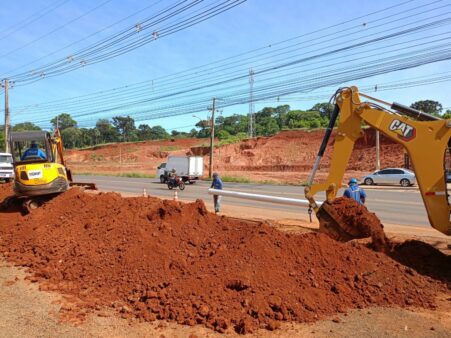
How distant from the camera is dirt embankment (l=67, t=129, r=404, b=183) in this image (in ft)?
156

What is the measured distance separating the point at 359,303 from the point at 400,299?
59 cm

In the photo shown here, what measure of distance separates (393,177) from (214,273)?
29956mm

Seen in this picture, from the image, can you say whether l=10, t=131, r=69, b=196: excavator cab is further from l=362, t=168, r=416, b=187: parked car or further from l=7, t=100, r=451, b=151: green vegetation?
l=7, t=100, r=451, b=151: green vegetation

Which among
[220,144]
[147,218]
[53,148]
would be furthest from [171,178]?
[220,144]

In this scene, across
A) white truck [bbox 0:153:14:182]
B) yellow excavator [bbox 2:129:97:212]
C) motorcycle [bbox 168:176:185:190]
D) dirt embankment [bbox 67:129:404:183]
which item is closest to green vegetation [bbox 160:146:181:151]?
dirt embankment [bbox 67:129:404:183]

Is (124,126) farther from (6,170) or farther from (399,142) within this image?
(399,142)

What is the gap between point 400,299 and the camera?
5.48m

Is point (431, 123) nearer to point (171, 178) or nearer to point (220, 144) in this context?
point (171, 178)

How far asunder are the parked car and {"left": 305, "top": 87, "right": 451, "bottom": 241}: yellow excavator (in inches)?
1056

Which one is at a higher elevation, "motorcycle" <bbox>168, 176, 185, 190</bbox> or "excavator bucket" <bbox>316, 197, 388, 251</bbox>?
"excavator bucket" <bbox>316, 197, 388, 251</bbox>

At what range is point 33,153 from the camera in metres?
12.2

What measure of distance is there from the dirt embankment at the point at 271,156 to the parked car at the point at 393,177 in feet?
23.8

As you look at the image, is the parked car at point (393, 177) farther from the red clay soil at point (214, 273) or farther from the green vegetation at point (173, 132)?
the green vegetation at point (173, 132)

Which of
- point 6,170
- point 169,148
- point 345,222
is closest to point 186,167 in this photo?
point 6,170
